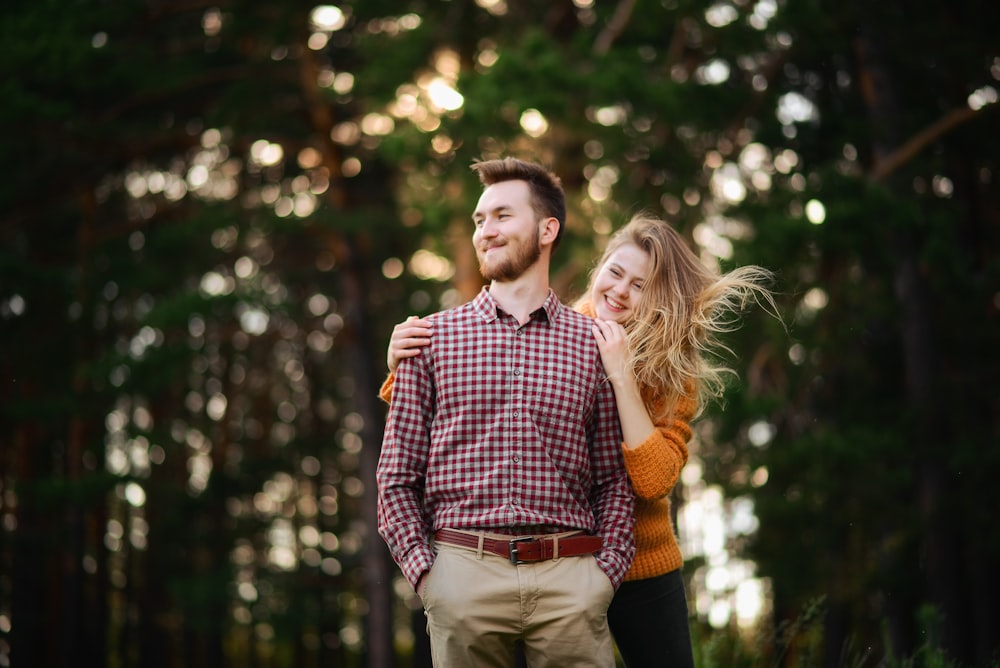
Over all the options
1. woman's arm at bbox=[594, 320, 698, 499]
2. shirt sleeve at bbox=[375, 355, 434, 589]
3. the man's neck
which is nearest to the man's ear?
the man's neck

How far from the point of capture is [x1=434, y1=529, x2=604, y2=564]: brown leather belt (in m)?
3.05

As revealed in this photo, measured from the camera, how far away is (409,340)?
3.30 metres

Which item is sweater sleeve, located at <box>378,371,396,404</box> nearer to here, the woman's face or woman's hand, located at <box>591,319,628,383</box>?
woman's hand, located at <box>591,319,628,383</box>

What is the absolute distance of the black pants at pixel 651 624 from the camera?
351 cm

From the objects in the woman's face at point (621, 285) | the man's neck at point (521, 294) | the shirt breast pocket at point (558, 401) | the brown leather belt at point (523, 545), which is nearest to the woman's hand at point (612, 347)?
the shirt breast pocket at point (558, 401)

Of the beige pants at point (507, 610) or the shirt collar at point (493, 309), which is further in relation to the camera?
the shirt collar at point (493, 309)

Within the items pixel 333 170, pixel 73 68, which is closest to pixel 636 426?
pixel 73 68

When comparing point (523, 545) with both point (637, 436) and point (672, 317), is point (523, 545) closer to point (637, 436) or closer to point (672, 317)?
point (637, 436)

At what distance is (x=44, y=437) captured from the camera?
1922 centimetres

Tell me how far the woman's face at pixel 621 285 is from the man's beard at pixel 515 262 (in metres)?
0.62

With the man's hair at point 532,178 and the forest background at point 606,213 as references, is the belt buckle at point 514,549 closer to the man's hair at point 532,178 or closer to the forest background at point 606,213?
the man's hair at point 532,178

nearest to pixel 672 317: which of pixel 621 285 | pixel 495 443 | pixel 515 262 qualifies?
pixel 621 285

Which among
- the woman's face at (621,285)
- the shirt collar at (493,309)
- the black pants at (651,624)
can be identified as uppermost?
the woman's face at (621,285)

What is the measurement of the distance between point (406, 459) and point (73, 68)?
9307 mm
